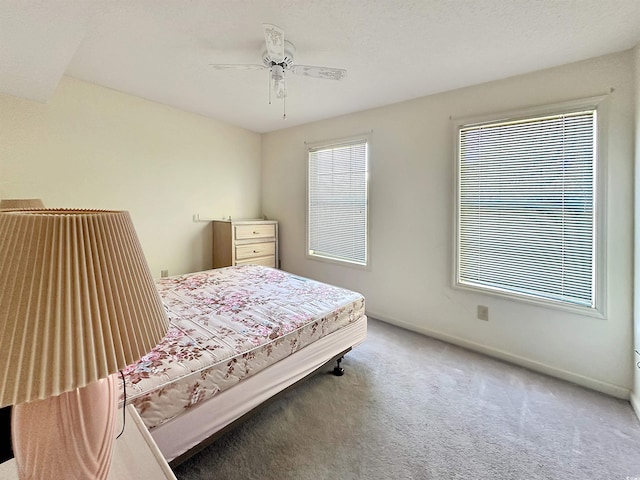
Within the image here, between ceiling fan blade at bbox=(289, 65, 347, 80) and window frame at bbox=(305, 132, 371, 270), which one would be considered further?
window frame at bbox=(305, 132, 371, 270)

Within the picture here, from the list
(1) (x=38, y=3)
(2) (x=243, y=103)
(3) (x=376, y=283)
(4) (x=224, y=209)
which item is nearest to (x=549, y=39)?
(3) (x=376, y=283)

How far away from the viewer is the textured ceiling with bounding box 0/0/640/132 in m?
1.68

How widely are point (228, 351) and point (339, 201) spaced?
2.65 metres

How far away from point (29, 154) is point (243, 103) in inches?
81.2

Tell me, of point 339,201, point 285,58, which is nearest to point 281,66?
point 285,58

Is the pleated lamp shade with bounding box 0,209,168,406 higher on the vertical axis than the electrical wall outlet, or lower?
higher

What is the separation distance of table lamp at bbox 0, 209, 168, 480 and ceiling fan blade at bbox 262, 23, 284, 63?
5.41 ft

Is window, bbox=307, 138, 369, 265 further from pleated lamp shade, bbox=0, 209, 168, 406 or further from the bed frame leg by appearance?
pleated lamp shade, bbox=0, 209, 168, 406

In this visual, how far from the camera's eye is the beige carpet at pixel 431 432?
145cm

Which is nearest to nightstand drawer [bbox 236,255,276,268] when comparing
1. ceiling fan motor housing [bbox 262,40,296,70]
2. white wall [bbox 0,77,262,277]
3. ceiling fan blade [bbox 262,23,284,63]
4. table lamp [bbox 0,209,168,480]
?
white wall [bbox 0,77,262,277]

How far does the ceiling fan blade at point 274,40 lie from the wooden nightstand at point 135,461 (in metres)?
2.03

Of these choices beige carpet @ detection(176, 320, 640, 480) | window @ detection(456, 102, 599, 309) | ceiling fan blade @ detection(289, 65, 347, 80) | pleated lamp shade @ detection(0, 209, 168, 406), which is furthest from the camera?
window @ detection(456, 102, 599, 309)

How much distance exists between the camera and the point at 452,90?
278 centimetres

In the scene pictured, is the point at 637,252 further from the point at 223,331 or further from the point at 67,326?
the point at 67,326
